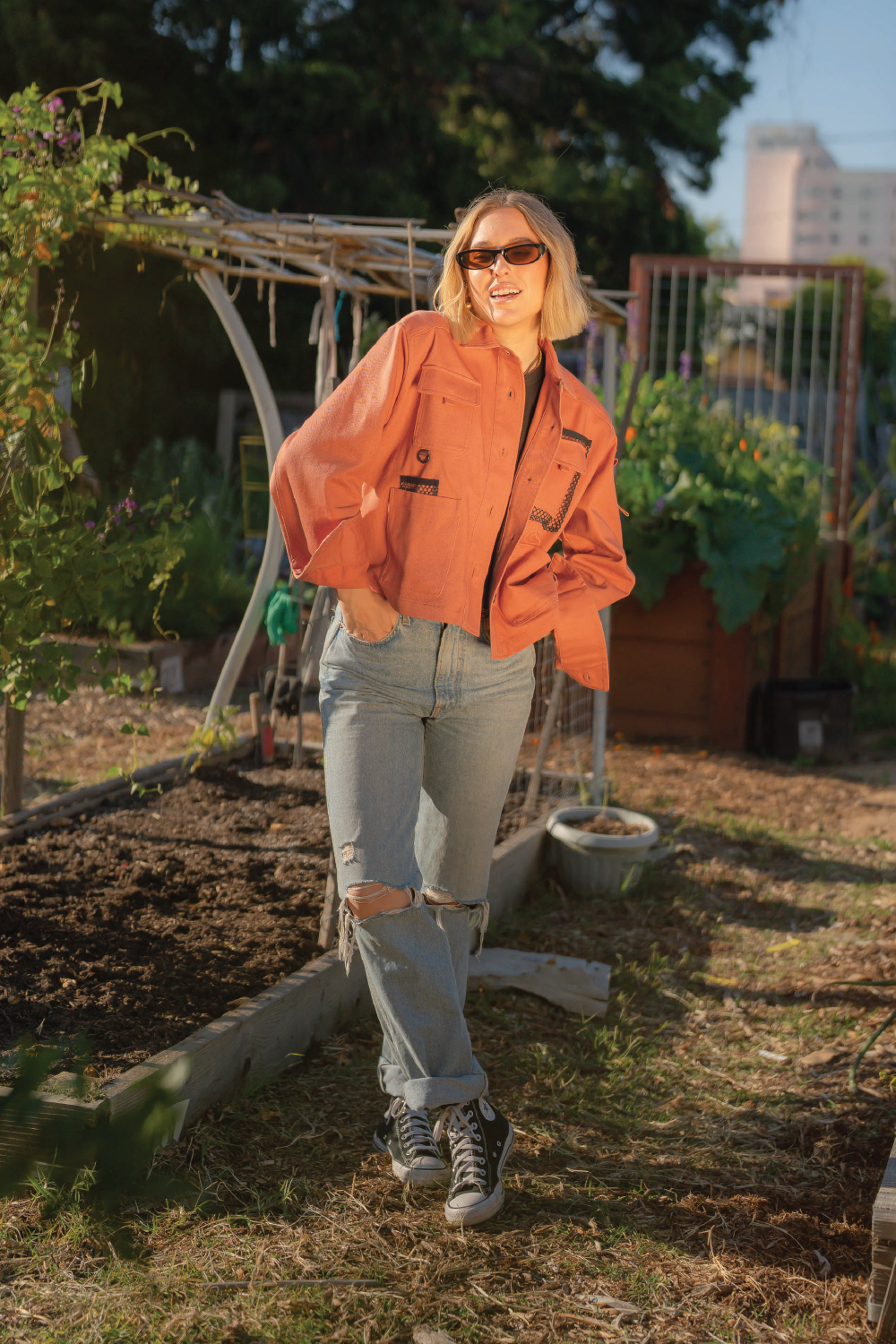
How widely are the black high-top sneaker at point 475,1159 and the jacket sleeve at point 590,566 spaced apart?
80cm

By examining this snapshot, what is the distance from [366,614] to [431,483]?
235 millimetres

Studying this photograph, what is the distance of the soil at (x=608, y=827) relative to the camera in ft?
12.9

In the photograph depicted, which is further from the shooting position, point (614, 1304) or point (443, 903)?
point (443, 903)

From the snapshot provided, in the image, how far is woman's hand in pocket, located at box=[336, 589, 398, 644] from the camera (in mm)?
1924

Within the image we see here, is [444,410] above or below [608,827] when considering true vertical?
above

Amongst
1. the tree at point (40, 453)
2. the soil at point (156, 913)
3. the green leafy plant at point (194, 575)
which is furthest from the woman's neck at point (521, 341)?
the green leafy plant at point (194, 575)

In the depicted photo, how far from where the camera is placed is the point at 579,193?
11734mm

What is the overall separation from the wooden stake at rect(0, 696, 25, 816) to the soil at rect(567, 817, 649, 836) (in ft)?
5.64

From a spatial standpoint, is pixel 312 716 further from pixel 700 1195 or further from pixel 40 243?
pixel 700 1195

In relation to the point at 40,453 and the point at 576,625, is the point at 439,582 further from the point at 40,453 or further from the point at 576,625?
the point at 40,453

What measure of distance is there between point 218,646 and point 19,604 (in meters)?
3.80

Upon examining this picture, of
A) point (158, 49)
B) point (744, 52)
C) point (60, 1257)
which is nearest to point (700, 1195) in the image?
point (60, 1257)

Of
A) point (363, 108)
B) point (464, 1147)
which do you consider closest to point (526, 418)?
point (464, 1147)

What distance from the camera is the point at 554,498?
2105mm
